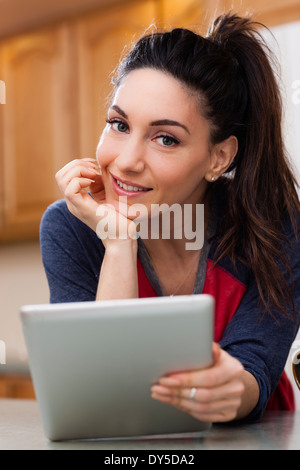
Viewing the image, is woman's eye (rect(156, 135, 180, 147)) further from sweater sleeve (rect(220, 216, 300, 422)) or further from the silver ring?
the silver ring

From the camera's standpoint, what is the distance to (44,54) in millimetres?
3402

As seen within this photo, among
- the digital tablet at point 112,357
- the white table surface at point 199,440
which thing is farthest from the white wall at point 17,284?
the digital tablet at point 112,357

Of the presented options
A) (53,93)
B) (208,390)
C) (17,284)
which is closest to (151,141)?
(208,390)

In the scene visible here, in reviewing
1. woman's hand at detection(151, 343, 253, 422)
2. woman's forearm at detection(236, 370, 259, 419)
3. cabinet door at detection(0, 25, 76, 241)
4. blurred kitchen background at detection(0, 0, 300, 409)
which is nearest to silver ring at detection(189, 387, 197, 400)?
woman's hand at detection(151, 343, 253, 422)

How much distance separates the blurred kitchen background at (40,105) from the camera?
316cm

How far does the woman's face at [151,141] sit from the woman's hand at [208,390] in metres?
0.51

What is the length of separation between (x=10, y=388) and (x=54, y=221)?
2229mm

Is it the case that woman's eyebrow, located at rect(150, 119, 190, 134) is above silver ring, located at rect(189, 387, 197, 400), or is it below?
above

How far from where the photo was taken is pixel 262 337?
109 centimetres

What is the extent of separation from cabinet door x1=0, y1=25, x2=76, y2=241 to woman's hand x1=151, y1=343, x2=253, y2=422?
2.66 metres

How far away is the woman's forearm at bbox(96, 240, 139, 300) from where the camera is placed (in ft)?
3.52

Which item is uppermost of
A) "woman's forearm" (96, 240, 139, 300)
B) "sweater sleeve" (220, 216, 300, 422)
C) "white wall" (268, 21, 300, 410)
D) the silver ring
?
"white wall" (268, 21, 300, 410)

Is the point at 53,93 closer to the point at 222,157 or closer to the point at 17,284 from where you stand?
the point at 17,284
